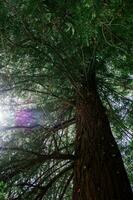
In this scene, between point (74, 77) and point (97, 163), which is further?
point (74, 77)

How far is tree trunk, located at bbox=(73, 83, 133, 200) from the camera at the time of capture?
429 centimetres

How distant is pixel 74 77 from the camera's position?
18.6 ft

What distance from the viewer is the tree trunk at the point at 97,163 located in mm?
4289

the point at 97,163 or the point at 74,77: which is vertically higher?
the point at 74,77

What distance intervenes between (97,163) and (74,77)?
5.14 feet

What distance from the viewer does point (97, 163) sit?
4602 millimetres

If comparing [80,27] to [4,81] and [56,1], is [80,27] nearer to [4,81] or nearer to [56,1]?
[56,1]

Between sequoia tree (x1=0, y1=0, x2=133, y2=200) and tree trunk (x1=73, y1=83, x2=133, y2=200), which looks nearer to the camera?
sequoia tree (x1=0, y1=0, x2=133, y2=200)

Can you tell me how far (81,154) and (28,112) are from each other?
2.19 metres

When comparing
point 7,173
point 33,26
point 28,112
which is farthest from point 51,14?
point 28,112

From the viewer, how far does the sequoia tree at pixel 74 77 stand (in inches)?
140

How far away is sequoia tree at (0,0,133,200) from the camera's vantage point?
3.55 m

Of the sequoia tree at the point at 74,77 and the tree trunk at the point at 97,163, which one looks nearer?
the sequoia tree at the point at 74,77

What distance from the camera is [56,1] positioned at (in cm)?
349
